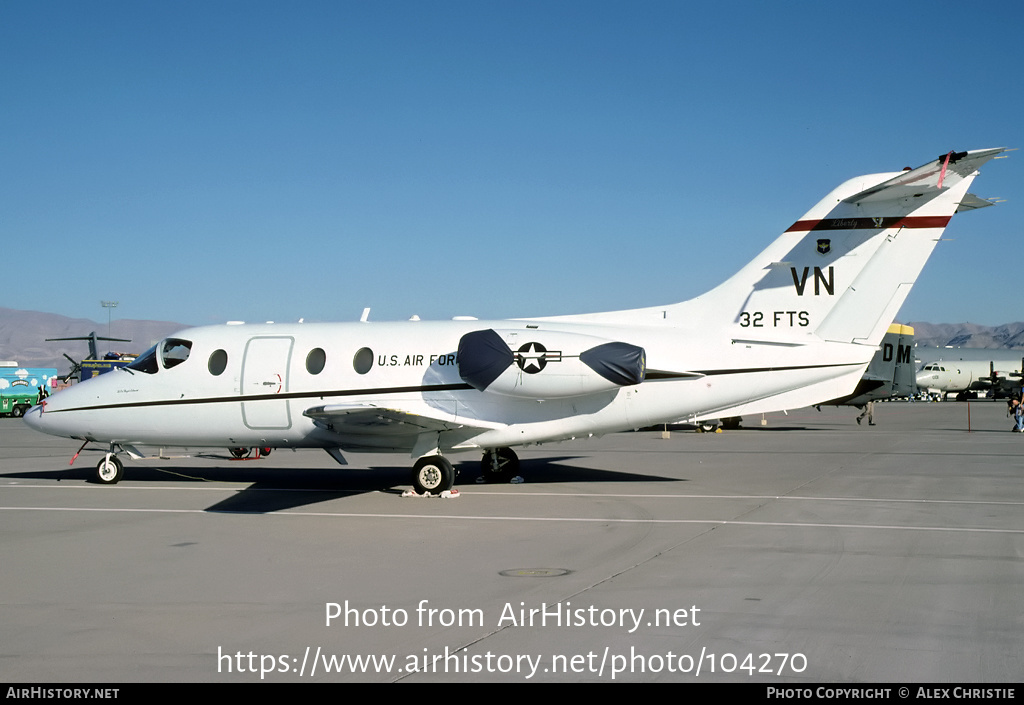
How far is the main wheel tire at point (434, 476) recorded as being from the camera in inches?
593

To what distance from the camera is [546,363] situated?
47.1 feet

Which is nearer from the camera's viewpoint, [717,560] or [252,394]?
[717,560]

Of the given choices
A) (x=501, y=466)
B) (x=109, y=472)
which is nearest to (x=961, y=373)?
(x=501, y=466)

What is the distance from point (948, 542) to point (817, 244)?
5492 millimetres

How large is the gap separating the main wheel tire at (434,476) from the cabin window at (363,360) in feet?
6.61

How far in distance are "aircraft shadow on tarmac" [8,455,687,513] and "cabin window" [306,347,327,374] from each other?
221 centimetres

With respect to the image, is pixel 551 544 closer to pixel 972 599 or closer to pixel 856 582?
pixel 856 582

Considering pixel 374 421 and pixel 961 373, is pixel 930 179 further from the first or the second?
pixel 961 373

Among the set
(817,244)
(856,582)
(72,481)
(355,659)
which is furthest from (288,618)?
(72,481)

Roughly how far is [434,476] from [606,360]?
3551 mm

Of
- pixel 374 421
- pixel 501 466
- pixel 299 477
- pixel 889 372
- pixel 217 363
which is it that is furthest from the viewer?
pixel 889 372

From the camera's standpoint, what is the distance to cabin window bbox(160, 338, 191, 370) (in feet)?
55.6

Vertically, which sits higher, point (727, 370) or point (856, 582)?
point (727, 370)

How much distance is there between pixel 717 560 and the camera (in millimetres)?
9484
